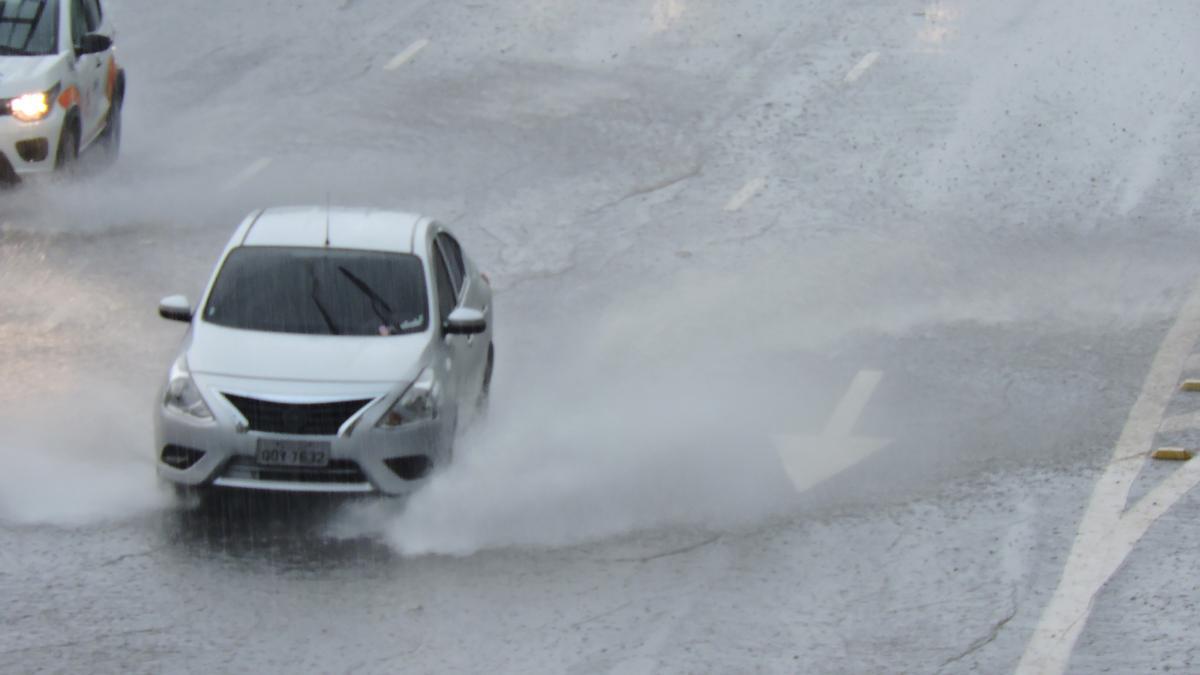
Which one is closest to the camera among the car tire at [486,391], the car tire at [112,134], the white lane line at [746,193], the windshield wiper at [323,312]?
the windshield wiper at [323,312]

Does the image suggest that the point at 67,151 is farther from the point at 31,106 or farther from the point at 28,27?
the point at 28,27

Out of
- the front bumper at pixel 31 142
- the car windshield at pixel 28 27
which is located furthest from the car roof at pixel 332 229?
the car windshield at pixel 28 27

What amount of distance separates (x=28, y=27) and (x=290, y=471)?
8898 millimetres

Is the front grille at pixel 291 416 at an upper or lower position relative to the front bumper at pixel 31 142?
upper

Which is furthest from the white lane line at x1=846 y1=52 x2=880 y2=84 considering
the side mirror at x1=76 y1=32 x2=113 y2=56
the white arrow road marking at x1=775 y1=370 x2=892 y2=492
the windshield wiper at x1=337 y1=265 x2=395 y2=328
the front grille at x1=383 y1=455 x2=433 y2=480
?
the front grille at x1=383 y1=455 x2=433 y2=480

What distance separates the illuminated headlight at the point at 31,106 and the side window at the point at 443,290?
623 centimetres

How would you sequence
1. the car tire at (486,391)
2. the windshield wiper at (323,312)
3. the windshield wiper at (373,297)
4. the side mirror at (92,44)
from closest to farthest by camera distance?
the windshield wiper at (323,312) → the windshield wiper at (373,297) → the car tire at (486,391) → the side mirror at (92,44)

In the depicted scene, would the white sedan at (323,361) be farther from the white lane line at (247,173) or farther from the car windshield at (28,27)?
the car windshield at (28,27)

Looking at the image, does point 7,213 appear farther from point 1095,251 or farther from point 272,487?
point 1095,251

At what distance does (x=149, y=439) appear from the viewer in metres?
12.7

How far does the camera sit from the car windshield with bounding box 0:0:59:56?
720 inches

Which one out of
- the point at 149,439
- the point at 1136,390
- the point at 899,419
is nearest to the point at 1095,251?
the point at 1136,390

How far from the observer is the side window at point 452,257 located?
13172mm

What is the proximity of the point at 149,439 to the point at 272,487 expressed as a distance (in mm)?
1979
